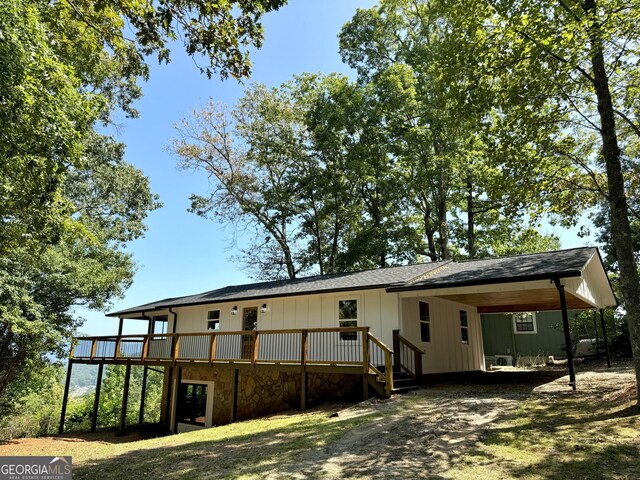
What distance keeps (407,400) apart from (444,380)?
14.9 feet

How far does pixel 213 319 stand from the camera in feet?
57.1

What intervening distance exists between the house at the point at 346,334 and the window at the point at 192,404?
0.04 m

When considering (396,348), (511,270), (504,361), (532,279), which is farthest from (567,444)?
(504,361)

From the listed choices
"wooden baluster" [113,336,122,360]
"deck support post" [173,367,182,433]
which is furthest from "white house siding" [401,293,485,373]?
"wooden baluster" [113,336,122,360]

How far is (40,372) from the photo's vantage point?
22406 millimetres

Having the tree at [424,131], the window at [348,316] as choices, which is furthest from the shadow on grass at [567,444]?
the tree at [424,131]

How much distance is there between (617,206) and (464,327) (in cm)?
970

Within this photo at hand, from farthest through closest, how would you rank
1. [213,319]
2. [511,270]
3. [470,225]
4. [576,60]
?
[470,225]
[213,319]
[511,270]
[576,60]

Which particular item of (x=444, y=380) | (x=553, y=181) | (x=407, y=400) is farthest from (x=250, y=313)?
(x=553, y=181)

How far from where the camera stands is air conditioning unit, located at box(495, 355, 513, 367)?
22.5 metres

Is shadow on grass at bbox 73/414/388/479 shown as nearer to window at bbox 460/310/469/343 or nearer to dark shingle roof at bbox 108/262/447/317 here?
dark shingle roof at bbox 108/262/447/317

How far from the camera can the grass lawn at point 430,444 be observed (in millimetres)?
4824

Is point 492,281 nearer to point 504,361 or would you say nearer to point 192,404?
point 192,404

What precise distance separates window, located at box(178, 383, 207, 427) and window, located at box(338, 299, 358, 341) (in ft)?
21.5
